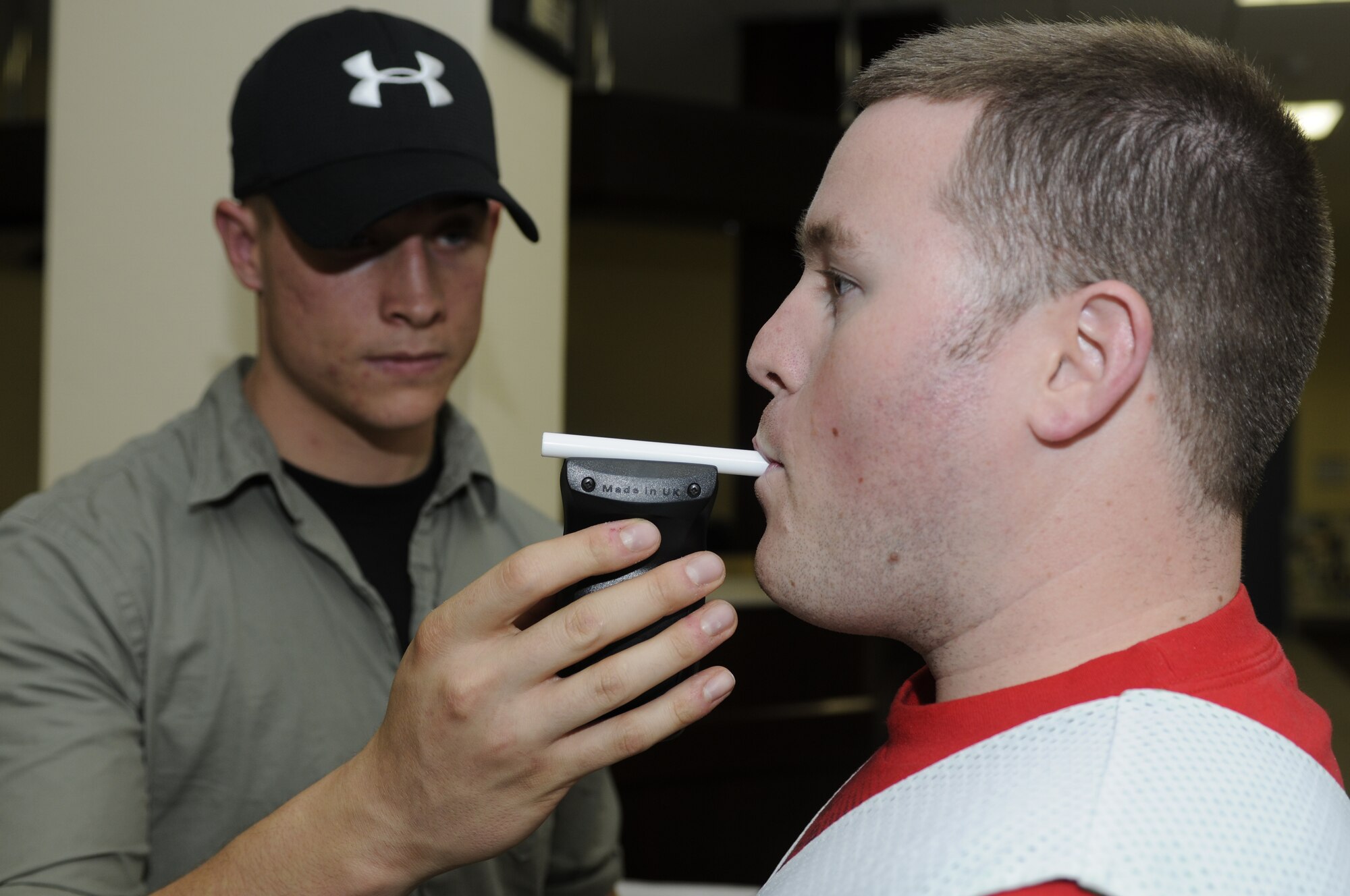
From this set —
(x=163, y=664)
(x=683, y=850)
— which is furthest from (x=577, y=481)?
(x=683, y=850)

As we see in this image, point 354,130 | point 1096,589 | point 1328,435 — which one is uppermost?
point 354,130

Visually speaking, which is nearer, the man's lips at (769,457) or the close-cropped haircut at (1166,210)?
the close-cropped haircut at (1166,210)

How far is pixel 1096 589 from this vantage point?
84 centimetres

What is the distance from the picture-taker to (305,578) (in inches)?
55.0

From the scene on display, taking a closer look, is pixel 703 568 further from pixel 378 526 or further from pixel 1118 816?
pixel 378 526

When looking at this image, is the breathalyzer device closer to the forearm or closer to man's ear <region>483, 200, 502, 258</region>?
the forearm

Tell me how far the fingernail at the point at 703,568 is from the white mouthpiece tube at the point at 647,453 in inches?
3.8

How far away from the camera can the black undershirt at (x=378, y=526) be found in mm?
1474

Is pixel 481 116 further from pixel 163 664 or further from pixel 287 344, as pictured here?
pixel 163 664

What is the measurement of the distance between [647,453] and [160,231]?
1639mm

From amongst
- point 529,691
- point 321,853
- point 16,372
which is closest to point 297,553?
point 321,853

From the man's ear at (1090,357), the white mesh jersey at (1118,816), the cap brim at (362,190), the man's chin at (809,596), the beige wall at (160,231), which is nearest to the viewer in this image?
the white mesh jersey at (1118,816)

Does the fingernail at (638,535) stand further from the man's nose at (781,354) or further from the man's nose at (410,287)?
the man's nose at (410,287)

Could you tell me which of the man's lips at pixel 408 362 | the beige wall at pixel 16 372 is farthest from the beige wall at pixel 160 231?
the beige wall at pixel 16 372
